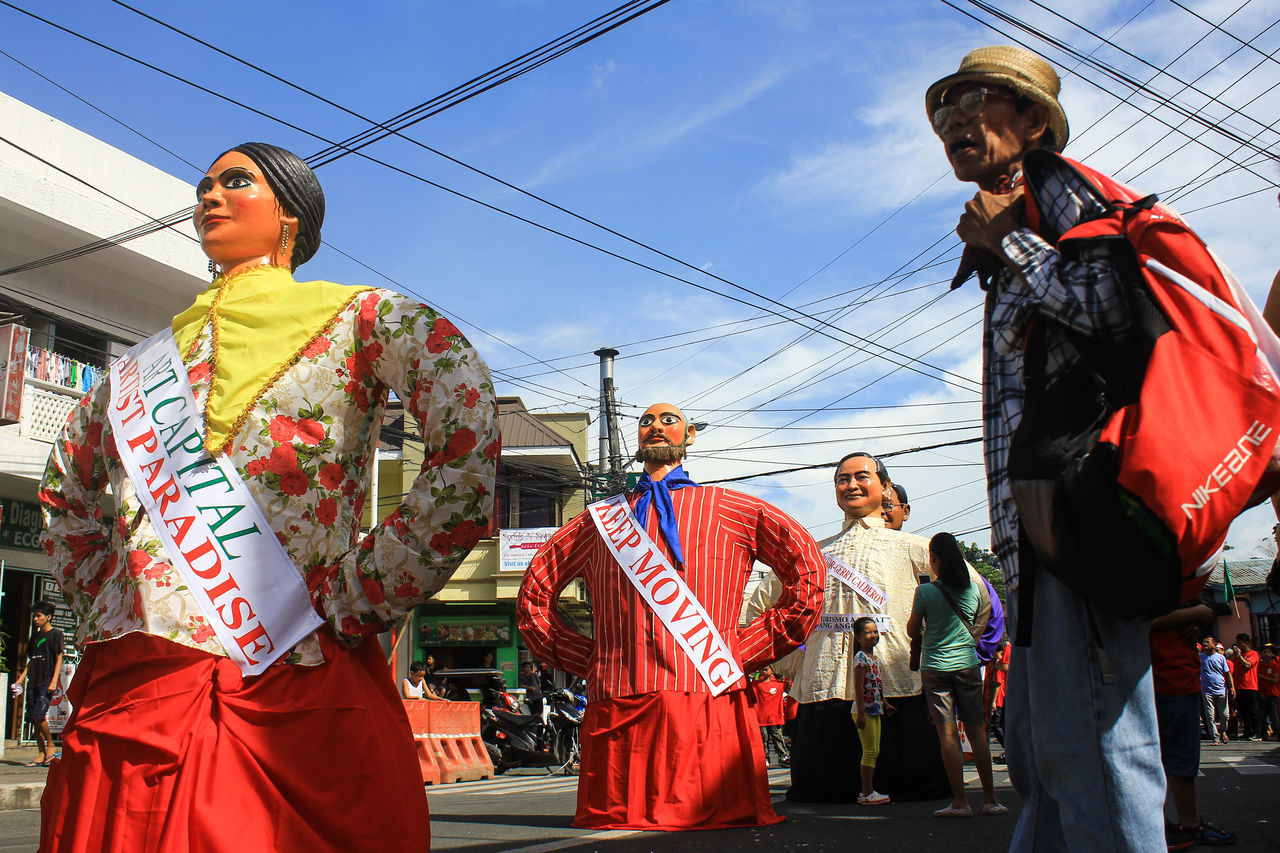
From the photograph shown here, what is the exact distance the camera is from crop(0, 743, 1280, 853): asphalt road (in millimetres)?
4359

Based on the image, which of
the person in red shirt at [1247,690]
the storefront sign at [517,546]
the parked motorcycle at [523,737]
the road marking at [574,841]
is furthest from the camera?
the storefront sign at [517,546]

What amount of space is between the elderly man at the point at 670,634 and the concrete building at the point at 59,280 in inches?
389

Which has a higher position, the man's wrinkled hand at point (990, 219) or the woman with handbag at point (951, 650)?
the man's wrinkled hand at point (990, 219)

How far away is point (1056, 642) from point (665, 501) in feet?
11.8

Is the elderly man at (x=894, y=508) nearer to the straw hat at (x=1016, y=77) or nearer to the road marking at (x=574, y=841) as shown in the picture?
the road marking at (x=574, y=841)

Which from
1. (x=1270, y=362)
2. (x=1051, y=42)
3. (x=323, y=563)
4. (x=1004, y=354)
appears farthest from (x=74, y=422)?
(x=1051, y=42)

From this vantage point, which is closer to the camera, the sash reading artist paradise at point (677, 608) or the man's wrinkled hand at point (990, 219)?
the man's wrinkled hand at point (990, 219)

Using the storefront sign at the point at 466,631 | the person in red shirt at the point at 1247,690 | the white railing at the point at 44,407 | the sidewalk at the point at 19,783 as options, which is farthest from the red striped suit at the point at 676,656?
the storefront sign at the point at 466,631

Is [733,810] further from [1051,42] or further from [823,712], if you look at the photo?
[1051,42]

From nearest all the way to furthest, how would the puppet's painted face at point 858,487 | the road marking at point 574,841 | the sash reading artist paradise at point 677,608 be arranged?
the road marking at point 574,841, the sash reading artist paradise at point 677,608, the puppet's painted face at point 858,487

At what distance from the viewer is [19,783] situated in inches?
314

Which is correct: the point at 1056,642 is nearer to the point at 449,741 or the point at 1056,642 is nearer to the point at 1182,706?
the point at 1182,706

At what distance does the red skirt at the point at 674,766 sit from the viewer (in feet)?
16.5

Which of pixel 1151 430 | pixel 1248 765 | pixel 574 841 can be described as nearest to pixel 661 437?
pixel 574 841
